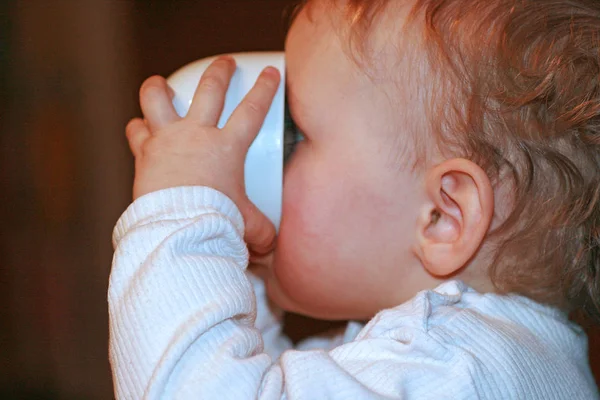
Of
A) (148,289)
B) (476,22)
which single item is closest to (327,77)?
Answer: (476,22)

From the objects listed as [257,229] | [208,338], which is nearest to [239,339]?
[208,338]

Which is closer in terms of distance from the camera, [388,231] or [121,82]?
[388,231]

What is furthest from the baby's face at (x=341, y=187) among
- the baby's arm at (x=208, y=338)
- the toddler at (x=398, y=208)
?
the baby's arm at (x=208, y=338)

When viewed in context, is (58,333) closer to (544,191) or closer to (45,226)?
(45,226)

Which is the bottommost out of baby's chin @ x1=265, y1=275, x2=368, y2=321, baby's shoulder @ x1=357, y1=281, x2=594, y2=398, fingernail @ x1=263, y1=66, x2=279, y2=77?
baby's chin @ x1=265, y1=275, x2=368, y2=321

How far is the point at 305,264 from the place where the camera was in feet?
2.82

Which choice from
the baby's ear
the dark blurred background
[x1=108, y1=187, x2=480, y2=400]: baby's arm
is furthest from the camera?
the dark blurred background

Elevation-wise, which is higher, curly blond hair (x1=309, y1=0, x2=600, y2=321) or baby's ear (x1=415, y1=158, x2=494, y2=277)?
curly blond hair (x1=309, y1=0, x2=600, y2=321)

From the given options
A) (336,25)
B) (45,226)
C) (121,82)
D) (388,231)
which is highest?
(336,25)

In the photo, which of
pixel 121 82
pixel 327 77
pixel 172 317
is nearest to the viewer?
pixel 172 317

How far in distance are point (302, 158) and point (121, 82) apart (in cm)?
74

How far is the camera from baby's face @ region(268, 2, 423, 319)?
808 millimetres

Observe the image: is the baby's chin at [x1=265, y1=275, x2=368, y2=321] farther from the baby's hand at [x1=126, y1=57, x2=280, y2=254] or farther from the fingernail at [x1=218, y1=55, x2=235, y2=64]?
the fingernail at [x1=218, y1=55, x2=235, y2=64]

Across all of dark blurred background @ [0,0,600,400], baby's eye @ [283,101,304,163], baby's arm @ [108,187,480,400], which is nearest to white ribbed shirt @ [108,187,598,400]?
baby's arm @ [108,187,480,400]
